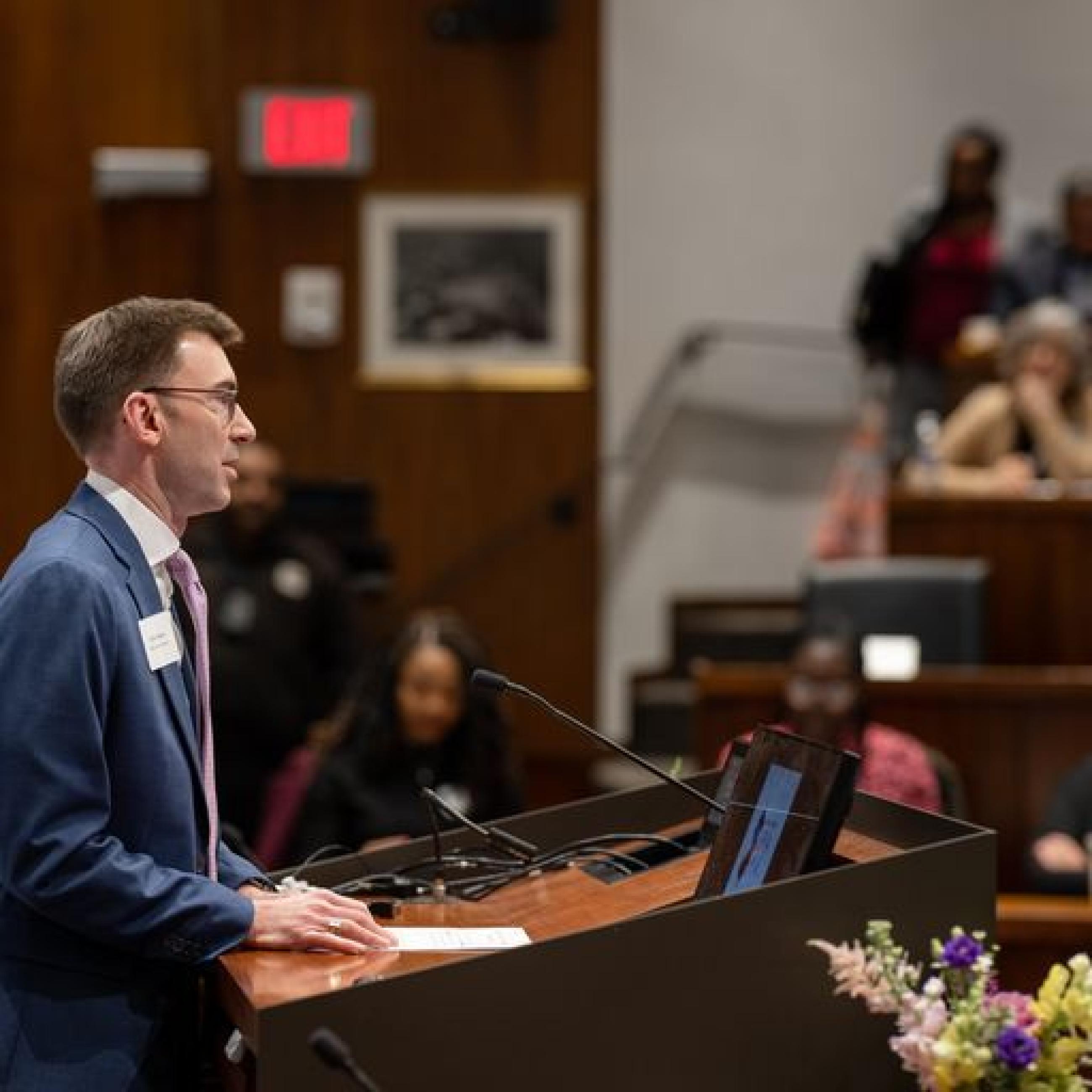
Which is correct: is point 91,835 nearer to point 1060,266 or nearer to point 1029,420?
point 1029,420

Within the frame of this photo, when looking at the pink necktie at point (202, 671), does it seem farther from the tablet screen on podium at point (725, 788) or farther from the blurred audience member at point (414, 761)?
the blurred audience member at point (414, 761)

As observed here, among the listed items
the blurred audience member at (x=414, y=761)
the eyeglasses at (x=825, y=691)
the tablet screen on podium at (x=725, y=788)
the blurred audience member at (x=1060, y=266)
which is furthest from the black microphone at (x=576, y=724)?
the blurred audience member at (x=1060, y=266)

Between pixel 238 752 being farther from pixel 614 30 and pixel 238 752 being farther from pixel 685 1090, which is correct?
pixel 685 1090

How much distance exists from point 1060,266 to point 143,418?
5363mm

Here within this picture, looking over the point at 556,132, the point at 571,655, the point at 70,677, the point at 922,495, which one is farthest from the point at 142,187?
the point at 70,677

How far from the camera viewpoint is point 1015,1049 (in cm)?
191

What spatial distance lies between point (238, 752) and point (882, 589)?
6.13 ft

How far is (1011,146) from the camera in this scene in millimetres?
8070

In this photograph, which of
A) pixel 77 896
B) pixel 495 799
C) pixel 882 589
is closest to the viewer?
pixel 77 896

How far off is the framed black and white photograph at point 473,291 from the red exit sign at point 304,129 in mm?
221

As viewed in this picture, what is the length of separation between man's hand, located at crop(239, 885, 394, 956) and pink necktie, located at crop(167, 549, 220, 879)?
13 centimetres

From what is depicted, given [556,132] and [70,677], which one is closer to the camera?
[70,677]

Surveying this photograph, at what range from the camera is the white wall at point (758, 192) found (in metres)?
7.87

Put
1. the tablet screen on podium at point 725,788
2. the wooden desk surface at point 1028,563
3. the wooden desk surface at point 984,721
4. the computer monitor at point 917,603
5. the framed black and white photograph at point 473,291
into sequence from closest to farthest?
the tablet screen on podium at point 725,788, the wooden desk surface at point 984,721, the computer monitor at point 917,603, the wooden desk surface at point 1028,563, the framed black and white photograph at point 473,291
